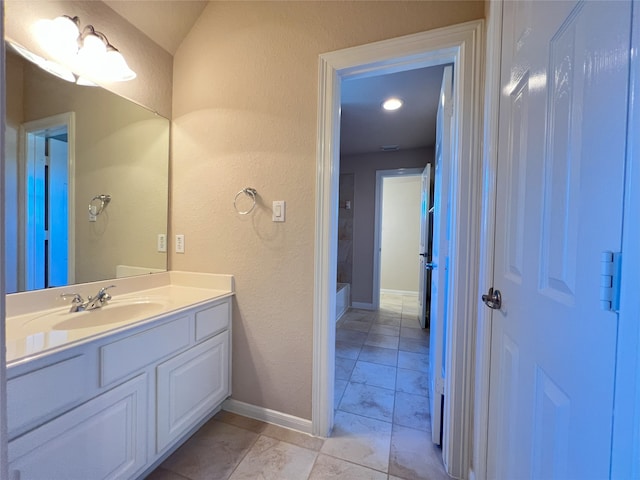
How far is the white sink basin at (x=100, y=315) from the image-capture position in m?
1.07

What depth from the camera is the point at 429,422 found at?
1.56m

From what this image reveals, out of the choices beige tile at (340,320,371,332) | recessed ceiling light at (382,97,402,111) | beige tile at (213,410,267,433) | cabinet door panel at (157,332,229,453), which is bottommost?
beige tile at (213,410,267,433)

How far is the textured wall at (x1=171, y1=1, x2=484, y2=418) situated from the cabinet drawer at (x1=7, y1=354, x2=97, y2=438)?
0.77 metres

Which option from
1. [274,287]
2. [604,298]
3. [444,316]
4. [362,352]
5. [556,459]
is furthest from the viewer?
[362,352]

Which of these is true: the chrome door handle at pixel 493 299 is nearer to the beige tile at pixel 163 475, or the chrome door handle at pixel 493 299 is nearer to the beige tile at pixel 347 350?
the beige tile at pixel 163 475

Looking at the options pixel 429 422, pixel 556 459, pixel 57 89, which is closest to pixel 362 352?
pixel 429 422

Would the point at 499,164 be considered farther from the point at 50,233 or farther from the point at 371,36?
the point at 50,233

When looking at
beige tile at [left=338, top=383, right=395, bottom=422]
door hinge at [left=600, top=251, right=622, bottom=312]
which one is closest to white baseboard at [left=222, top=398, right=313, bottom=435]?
beige tile at [left=338, top=383, right=395, bottom=422]

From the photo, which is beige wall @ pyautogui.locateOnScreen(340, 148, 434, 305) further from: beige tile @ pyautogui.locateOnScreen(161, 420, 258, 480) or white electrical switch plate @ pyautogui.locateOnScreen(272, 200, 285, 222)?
beige tile @ pyautogui.locateOnScreen(161, 420, 258, 480)

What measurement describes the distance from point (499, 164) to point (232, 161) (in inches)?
54.3

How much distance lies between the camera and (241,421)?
5.07ft

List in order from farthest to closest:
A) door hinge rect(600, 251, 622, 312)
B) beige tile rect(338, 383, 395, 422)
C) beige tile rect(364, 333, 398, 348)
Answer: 1. beige tile rect(364, 333, 398, 348)
2. beige tile rect(338, 383, 395, 422)
3. door hinge rect(600, 251, 622, 312)

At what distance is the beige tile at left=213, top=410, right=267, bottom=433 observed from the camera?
4.90 ft

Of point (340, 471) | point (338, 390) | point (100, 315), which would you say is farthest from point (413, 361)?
point (100, 315)
